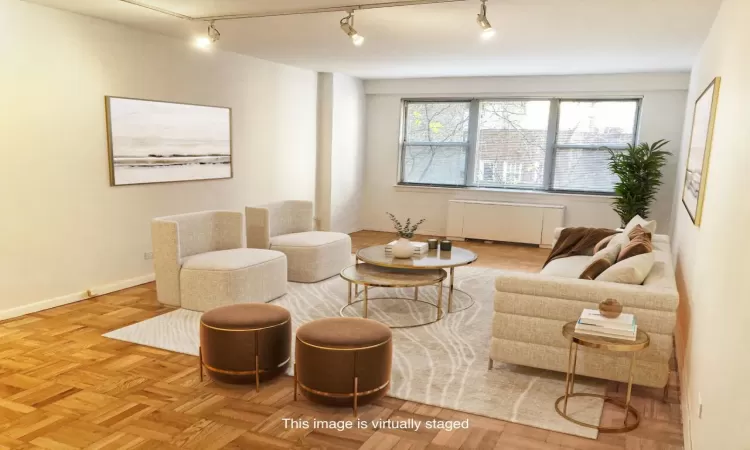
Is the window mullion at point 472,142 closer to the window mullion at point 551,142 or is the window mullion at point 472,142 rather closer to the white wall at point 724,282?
the window mullion at point 551,142

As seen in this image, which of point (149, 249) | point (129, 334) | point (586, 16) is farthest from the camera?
point (149, 249)

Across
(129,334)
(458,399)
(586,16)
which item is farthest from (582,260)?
(129,334)

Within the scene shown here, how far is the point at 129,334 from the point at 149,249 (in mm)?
1649

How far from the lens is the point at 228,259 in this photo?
14.8ft

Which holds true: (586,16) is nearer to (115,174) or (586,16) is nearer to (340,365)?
(340,365)

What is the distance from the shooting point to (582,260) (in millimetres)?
4746

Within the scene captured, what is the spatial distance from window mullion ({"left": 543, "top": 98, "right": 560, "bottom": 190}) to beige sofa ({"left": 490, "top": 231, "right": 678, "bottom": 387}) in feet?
16.1

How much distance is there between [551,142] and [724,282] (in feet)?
20.4

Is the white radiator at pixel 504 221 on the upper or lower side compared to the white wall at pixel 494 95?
lower

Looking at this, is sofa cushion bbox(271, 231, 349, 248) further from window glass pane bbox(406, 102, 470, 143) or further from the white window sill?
window glass pane bbox(406, 102, 470, 143)

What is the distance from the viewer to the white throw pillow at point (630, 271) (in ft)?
10.0

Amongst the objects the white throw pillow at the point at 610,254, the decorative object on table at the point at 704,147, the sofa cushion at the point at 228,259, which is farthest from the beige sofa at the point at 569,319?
the sofa cushion at the point at 228,259

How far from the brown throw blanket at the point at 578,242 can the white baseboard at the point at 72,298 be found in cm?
392

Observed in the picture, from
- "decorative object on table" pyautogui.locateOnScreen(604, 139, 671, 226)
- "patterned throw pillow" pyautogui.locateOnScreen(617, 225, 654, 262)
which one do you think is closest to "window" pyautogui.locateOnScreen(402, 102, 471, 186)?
"decorative object on table" pyautogui.locateOnScreen(604, 139, 671, 226)
